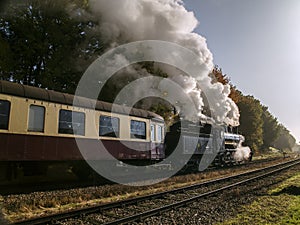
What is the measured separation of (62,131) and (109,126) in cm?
225

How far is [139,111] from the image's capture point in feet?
42.5

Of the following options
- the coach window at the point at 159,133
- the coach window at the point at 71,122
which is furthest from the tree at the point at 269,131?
the coach window at the point at 71,122

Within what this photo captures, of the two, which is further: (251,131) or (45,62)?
(251,131)

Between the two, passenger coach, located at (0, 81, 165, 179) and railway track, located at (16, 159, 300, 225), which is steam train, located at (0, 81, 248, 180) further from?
railway track, located at (16, 159, 300, 225)

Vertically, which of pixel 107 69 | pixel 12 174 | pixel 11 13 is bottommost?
pixel 12 174

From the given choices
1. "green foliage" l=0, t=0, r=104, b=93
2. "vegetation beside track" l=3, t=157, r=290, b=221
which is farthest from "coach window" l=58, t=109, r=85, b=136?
"green foliage" l=0, t=0, r=104, b=93

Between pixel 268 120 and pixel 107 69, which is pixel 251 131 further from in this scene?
pixel 107 69

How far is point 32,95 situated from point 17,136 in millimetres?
1377

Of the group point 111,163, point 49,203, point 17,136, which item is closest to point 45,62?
point 111,163

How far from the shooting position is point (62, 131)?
941 cm

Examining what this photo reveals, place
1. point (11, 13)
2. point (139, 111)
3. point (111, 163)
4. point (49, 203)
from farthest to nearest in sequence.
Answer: point (11, 13) < point (139, 111) < point (111, 163) < point (49, 203)

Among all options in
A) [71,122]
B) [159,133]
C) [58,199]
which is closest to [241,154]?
[159,133]

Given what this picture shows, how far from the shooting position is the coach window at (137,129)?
12.3 metres

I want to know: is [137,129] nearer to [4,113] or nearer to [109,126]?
[109,126]
